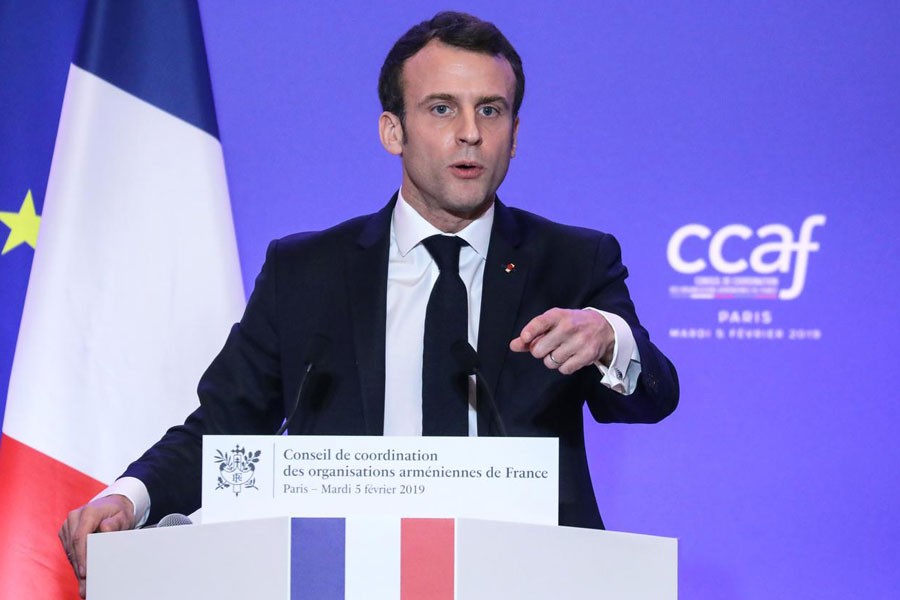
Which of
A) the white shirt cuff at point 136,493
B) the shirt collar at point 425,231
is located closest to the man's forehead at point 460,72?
the shirt collar at point 425,231

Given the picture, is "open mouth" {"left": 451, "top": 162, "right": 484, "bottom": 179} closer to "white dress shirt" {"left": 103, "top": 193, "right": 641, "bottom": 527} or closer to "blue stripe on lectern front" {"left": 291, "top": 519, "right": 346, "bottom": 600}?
"white dress shirt" {"left": 103, "top": 193, "right": 641, "bottom": 527}

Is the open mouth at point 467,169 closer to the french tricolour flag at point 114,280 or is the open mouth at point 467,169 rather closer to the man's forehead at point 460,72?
the man's forehead at point 460,72

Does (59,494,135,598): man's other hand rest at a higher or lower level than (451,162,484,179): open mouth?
lower

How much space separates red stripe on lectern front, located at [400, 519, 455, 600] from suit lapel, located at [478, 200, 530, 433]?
72cm

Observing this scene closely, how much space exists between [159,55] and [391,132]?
111cm

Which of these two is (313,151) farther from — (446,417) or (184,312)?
(446,417)

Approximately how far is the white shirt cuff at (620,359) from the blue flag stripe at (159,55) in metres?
1.78

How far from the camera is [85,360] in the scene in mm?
3002

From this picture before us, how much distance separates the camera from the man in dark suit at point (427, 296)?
2090 mm

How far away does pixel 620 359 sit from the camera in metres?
1.76

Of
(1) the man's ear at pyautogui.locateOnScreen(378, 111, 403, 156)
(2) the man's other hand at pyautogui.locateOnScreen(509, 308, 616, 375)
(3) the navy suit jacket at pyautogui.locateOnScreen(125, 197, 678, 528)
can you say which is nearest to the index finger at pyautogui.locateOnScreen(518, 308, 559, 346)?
(2) the man's other hand at pyautogui.locateOnScreen(509, 308, 616, 375)

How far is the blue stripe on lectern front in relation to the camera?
1.33m

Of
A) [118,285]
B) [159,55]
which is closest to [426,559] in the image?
[118,285]

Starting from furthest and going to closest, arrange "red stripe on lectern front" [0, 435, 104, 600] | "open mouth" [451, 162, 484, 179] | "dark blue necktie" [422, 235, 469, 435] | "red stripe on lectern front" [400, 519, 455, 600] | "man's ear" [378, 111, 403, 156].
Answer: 1. "red stripe on lectern front" [0, 435, 104, 600]
2. "man's ear" [378, 111, 403, 156]
3. "open mouth" [451, 162, 484, 179]
4. "dark blue necktie" [422, 235, 469, 435]
5. "red stripe on lectern front" [400, 519, 455, 600]
